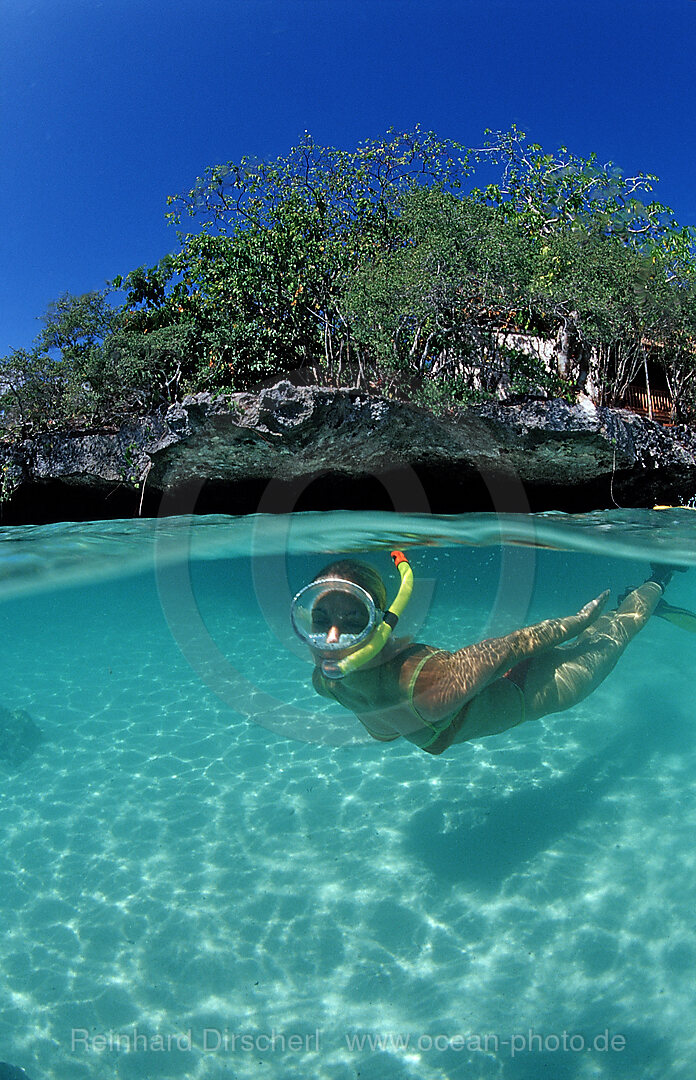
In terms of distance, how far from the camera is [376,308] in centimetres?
1341

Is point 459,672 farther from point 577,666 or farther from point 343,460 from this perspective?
point 343,460

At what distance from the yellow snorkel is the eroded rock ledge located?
10354mm

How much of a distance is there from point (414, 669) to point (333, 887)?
210 centimetres

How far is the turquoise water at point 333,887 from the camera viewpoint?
3699mm

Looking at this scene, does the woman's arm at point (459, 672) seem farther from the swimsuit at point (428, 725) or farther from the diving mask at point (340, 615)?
the diving mask at point (340, 615)

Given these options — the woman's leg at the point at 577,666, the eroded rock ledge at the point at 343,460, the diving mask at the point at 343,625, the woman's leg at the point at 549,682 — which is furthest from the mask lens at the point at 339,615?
the eroded rock ledge at the point at 343,460

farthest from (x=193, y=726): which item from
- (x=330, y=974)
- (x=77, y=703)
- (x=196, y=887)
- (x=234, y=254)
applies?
(x=234, y=254)

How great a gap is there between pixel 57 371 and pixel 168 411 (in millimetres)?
3016

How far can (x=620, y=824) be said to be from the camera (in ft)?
17.8

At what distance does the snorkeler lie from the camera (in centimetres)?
364

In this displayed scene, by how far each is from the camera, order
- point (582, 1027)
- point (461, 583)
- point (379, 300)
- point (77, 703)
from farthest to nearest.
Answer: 1. point (461, 583)
2. point (379, 300)
3. point (77, 703)
4. point (582, 1027)

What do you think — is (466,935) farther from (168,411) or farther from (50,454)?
(50,454)

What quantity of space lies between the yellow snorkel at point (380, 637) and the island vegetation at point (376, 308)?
10.4 m

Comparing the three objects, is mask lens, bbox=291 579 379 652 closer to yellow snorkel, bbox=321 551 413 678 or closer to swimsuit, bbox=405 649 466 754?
Answer: yellow snorkel, bbox=321 551 413 678
